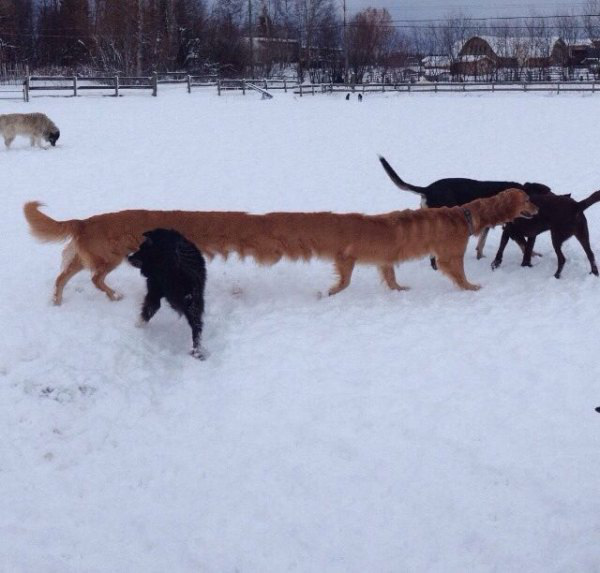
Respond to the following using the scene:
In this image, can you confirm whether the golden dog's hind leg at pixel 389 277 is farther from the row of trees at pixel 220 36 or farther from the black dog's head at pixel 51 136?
the row of trees at pixel 220 36

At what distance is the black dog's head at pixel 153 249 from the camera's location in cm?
545

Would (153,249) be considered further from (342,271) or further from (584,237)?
(584,237)

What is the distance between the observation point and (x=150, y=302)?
18.3 ft

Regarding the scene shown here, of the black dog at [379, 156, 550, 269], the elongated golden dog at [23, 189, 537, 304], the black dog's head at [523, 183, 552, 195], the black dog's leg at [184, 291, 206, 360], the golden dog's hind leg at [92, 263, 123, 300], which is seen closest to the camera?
the black dog's leg at [184, 291, 206, 360]

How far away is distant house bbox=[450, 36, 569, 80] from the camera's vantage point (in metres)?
54.2

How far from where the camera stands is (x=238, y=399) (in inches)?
188

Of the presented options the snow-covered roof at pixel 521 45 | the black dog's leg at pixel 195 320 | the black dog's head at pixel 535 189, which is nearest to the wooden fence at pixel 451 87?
the snow-covered roof at pixel 521 45

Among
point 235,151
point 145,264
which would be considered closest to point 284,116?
point 235,151

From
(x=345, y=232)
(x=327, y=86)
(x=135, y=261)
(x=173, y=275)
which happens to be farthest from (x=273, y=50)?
(x=173, y=275)

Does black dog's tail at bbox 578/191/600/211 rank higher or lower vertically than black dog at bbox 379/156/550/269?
lower

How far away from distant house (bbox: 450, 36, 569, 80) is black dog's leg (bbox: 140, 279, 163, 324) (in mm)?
51813

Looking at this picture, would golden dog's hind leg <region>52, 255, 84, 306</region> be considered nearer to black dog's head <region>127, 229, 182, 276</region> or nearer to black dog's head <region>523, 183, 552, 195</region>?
black dog's head <region>127, 229, 182, 276</region>

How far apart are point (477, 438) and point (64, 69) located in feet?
153

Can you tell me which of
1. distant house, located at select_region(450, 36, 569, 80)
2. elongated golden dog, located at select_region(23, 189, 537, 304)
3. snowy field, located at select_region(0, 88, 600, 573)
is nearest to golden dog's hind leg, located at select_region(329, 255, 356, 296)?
elongated golden dog, located at select_region(23, 189, 537, 304)
